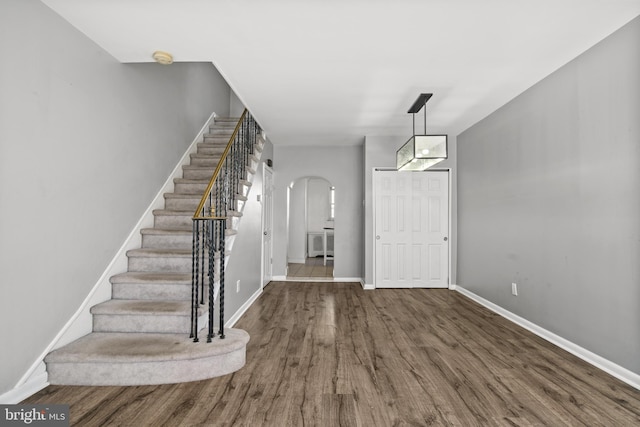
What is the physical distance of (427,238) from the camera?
18.9 feet

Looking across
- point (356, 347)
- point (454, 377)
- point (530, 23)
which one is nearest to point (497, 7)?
point (530, 23)

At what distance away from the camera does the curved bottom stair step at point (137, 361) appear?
2258mm

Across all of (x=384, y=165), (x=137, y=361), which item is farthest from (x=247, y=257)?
(x=384, y=165)

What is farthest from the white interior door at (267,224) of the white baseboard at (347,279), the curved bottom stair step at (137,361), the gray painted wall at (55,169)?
the curved bottom stair step at (137,361)

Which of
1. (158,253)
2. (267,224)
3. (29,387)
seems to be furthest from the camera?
Result: (267,224)

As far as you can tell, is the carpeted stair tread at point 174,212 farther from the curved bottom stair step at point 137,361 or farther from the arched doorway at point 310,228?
the arched doorway at point 310,228

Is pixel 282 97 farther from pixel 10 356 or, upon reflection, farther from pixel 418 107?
pixel 10 356

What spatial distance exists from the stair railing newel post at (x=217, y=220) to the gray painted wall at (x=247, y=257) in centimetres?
35

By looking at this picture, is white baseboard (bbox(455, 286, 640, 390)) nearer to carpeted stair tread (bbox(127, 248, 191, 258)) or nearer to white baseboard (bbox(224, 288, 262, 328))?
white baseboard (bbox(224, 288, 262, 328))

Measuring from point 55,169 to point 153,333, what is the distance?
4.77ft

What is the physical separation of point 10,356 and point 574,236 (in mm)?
4473

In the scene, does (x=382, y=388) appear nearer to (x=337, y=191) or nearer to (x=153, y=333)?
(x=153, y=333)

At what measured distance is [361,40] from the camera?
262cm

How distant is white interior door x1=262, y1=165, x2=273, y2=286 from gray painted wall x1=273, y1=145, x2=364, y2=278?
0.26m
